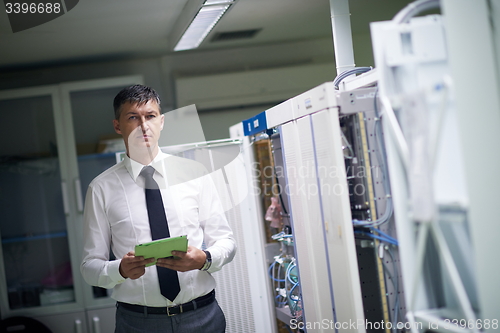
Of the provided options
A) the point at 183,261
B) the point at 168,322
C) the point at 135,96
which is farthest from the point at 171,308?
the point at 135,96

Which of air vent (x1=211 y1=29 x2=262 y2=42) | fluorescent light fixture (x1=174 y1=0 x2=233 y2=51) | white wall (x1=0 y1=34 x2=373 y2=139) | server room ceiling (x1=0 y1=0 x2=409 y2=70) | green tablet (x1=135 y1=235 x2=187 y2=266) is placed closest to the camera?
green tablet (x1=135 y1=235 x2=187 y2=266)

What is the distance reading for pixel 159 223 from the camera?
2152mm

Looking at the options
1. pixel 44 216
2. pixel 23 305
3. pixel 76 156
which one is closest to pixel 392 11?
pixel 76 156

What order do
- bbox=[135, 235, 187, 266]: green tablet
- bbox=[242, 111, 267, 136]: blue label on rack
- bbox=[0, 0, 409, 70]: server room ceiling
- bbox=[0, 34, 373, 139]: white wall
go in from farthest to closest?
1. bbox=[0, 34, 373, 139]: white wall
2. bbox=[0, 0, 409, 70]: server room ceiling
3. bbox=[242, 111, 267, 136]: blue label on rack
4. bbox=[135, 235, 187, 266]: green tablet

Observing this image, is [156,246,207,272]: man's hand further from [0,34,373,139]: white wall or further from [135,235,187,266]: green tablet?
[0,34,373,139]: white wall

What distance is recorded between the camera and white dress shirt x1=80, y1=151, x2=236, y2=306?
2.07 m

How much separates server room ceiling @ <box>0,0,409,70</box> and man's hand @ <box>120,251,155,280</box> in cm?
168

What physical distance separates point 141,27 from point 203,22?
1.83 feet

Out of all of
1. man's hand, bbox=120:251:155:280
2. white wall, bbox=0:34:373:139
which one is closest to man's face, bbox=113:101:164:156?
man's hand, bbox=120:251:155:280

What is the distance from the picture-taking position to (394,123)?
4.81ft

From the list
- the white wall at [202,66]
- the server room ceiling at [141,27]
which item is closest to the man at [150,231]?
the server room ceiling at [141,27]

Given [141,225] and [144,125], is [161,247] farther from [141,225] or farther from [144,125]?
[144,125]

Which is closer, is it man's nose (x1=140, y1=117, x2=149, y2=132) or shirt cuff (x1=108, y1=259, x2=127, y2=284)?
shirt cuff (x1=108, y1=259, x2=127, y2=284)

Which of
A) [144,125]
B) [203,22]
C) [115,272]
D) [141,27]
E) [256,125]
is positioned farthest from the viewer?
[141,27]
